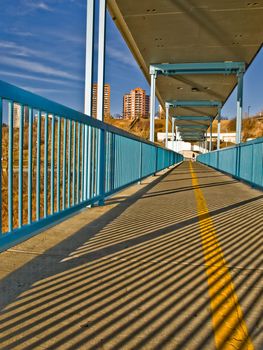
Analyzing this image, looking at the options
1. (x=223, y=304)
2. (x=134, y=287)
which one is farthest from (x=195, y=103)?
(x=223, y=304)

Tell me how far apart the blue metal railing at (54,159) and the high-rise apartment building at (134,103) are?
155 metres

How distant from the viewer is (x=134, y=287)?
7.98ft

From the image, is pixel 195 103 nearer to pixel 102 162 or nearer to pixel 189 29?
pixel 189 29

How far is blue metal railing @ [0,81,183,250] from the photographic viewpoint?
9.32 ft

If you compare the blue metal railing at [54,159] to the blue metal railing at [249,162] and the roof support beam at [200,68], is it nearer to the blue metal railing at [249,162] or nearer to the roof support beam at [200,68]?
the blue metal railing at [249,162]

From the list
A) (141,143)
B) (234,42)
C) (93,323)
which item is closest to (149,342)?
(93,323)

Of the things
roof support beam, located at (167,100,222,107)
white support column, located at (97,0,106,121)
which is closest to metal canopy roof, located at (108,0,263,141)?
white support column, located at (97,0,106,121)

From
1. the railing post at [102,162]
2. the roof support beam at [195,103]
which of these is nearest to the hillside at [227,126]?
the roof support beam at [195,103]

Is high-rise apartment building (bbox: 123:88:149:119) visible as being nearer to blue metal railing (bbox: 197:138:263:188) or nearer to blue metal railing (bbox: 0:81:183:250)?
blue metal railing (bbox: 197:138:263:188)

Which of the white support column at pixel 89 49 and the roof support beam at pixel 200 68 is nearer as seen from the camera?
the white support column at pixel 89 49

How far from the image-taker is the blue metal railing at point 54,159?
2.84 metres

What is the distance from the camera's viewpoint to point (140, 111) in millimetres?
159500

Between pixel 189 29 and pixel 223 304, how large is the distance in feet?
40.8

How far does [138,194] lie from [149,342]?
618 cm
